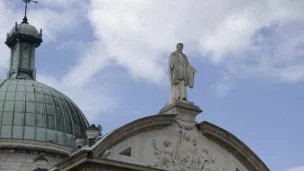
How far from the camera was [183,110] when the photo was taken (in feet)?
110

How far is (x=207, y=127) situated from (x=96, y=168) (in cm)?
608

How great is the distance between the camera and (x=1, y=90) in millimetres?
45906

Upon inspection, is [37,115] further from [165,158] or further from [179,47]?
[165,158]

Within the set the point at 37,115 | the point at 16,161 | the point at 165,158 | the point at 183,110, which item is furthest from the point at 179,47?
the point at 37,115

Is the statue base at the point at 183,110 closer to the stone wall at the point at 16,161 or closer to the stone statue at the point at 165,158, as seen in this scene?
the stone statue at the point at 165,158

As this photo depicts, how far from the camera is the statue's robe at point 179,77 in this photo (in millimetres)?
34031

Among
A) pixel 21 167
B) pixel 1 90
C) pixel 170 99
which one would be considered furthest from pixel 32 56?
pixel 170 99

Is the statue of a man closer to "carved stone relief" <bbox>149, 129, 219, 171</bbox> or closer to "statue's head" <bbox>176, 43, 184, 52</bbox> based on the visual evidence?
"statue's head" <bbox>176, 43, 184, 52</bbox>

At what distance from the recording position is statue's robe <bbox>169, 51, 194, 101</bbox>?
112 ft

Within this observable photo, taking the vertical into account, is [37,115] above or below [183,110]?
above

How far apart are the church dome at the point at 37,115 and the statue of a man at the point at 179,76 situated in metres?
11.7

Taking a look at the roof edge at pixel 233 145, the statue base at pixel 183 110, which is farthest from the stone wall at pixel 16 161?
the roof edge at pixel 233 145

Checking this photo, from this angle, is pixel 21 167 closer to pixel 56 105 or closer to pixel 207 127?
pixel 56 105

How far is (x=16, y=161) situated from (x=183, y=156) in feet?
41.8
